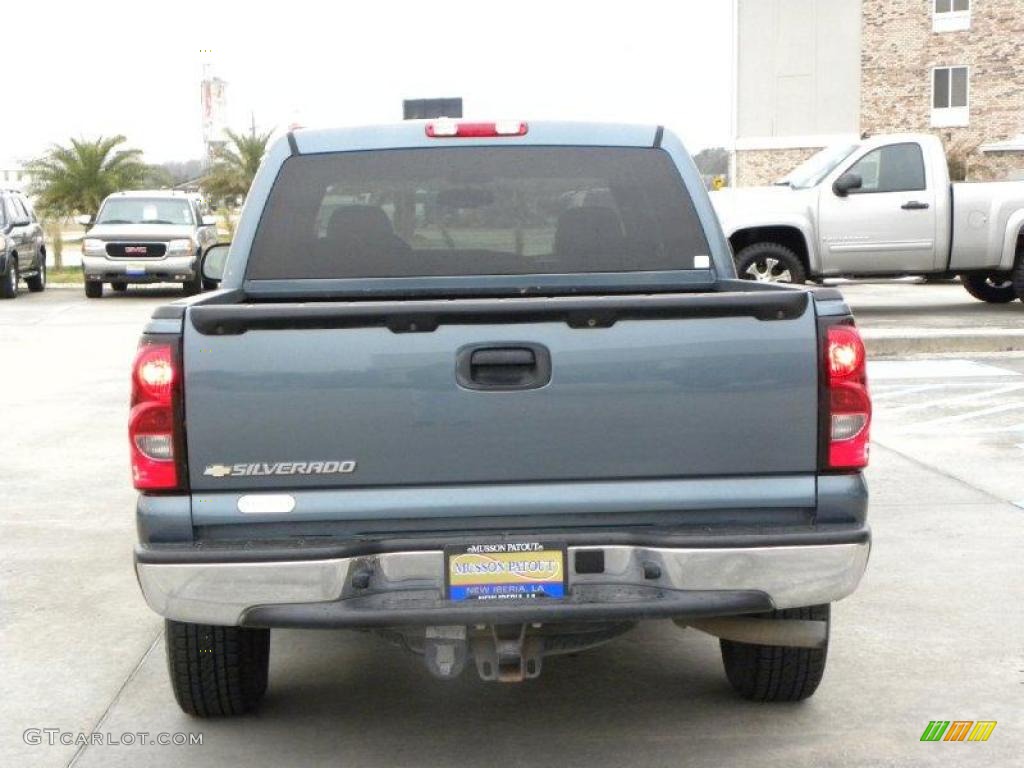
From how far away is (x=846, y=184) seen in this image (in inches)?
714

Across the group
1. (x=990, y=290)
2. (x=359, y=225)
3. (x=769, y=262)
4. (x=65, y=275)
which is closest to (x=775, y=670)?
(x=359, y=225)

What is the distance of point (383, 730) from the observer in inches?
198

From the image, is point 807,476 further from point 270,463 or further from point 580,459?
point 270,463

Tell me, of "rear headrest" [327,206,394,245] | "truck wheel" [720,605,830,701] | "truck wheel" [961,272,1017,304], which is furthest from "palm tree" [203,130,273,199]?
"truck wheel" [720,605,830,701]

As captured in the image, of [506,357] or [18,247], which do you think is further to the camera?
[18,247]

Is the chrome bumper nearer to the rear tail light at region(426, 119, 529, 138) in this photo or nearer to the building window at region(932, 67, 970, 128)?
the rear tail light at region(426, 119, 529, 138)

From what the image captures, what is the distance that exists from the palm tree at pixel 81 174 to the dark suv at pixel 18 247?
49.4 ft

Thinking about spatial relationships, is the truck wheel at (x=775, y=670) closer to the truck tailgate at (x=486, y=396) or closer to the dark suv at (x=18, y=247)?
the truck tailgate at (x=486, y=396)

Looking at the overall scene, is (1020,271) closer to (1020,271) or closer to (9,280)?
(1020,271)

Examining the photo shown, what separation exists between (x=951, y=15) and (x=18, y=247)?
34.6m

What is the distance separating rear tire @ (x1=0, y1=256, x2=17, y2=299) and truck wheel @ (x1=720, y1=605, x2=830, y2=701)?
73.9 feet

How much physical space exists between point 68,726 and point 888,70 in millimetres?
49396

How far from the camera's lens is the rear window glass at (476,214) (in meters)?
5.71

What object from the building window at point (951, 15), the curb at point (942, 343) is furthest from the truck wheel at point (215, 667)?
the building window at point (951, 15)
